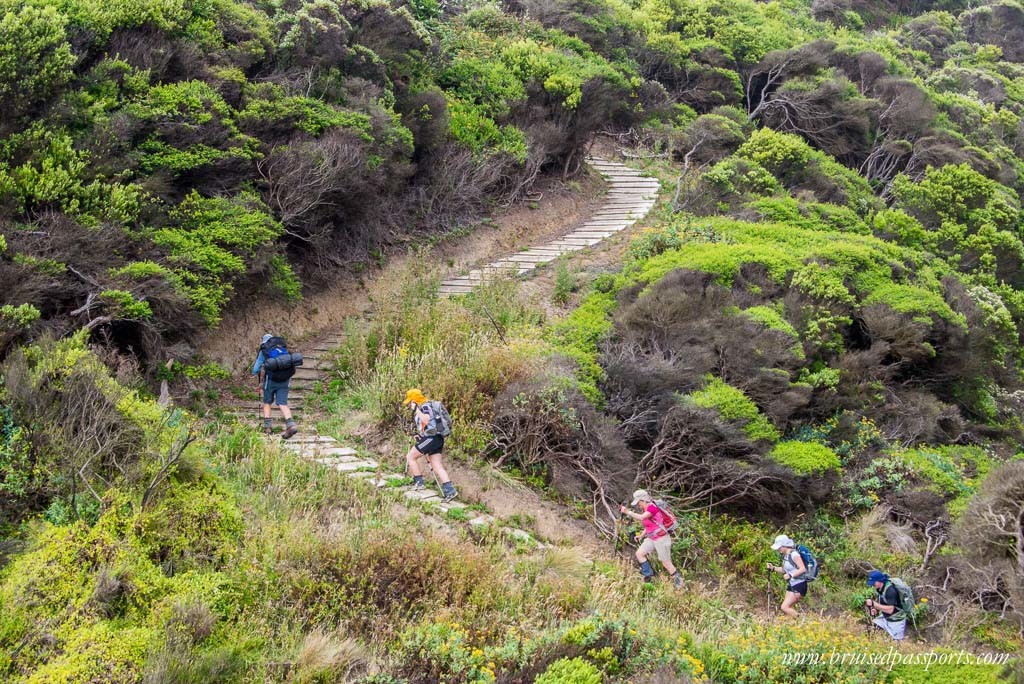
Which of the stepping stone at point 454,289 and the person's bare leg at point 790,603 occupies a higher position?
the stepping stone at point 454,289

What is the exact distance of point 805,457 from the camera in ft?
32.1

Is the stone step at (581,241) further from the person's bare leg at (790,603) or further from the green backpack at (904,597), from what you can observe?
the green backpack at (904,597)

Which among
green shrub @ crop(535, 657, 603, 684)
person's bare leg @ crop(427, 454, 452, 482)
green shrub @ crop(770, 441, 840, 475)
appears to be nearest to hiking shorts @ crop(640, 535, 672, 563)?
person's bare leg @ crop(427, 454, 452, 482)

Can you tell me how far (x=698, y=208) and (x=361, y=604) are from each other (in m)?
12.3

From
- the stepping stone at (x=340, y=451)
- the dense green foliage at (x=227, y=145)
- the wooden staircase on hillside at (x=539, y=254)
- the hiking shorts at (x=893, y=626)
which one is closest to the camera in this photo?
the hiking shorts at (x=893, y=626)

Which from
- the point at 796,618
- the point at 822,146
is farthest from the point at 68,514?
the point at 822,146

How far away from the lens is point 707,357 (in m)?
10.6

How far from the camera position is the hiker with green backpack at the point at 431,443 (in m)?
7.95

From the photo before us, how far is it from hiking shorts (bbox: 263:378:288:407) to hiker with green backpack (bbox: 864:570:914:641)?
22.2 ft

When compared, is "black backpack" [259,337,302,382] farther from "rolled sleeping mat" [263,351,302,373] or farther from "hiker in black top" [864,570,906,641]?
"hiker in black top" [864,570,906,641]

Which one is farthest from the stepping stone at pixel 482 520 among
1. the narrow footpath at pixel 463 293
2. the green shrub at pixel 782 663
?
the green shrub at pixel 782 663

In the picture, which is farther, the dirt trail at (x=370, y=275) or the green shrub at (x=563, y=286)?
the green shrub at (x=563, y=286)

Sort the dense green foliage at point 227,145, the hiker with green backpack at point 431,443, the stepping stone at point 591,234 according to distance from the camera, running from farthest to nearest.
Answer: the stepping stone at point 591,234
the dense green foliage at point 227,145
the hiker with green backpack at point 431,443

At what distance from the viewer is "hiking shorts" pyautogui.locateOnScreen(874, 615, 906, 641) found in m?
7.84
